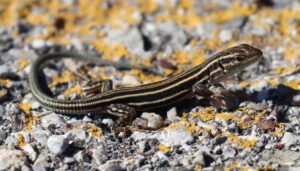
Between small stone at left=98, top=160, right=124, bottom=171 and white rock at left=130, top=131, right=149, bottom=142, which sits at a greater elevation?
white rock at left=130, top=131, right=149, bottom=142

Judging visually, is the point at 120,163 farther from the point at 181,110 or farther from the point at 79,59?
the point at 79,59

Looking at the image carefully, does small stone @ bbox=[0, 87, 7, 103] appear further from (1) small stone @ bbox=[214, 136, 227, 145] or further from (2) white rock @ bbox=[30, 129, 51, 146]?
(1) small stone @ bbox=[214, 136, 227, 145]

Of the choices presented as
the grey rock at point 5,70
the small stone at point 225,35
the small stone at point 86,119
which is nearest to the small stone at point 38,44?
the grey rock at point 5,70

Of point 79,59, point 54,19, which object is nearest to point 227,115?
point 79,59

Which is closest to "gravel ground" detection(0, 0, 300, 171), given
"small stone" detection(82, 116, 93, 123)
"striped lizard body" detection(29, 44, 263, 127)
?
"small stone" detection(82, 116, 93, 123)

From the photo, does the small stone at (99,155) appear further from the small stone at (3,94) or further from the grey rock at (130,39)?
the grey rock at (130,39)
